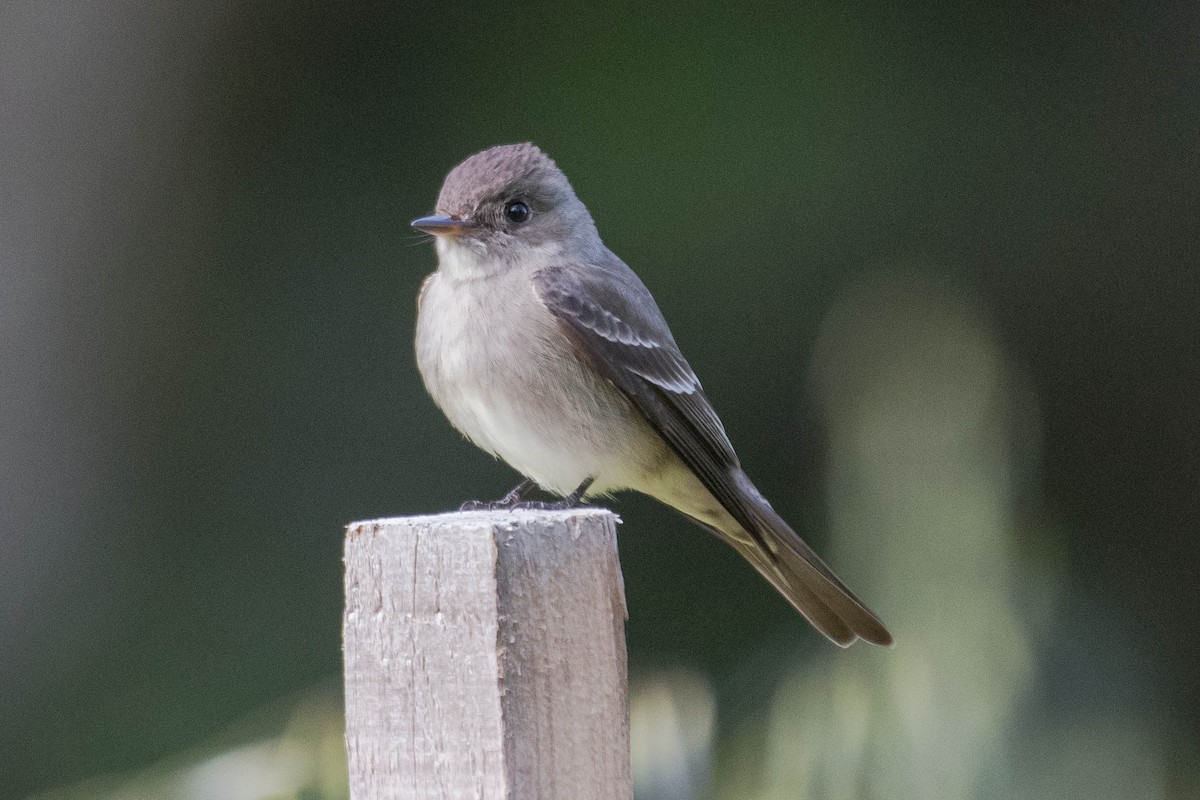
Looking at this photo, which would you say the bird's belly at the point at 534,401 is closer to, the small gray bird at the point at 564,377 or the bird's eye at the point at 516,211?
the small gray bird at the point at 564,377

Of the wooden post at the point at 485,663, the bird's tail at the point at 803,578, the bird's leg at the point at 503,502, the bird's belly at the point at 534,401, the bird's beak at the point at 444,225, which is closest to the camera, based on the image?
the wooden post at the point at 485,663

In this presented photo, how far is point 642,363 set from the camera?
358 centimetres

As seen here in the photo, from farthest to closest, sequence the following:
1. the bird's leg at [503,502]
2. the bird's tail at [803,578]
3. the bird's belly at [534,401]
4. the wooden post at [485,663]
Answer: the bird's belly at [534,401] → the bird's tail at [803,578] → the bird's leg at [503,502] → the wooden post at [485,663]

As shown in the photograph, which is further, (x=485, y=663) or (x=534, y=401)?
(x=534, y=401)

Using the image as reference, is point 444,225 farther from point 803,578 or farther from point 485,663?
point 485,663

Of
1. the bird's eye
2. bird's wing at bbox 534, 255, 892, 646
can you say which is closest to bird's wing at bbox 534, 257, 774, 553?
bird's wing at bbox 534, 255, 892, 646

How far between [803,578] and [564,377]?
73cm

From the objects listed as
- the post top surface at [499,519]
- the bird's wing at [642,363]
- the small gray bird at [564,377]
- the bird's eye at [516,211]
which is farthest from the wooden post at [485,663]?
the bird's eye at [516,211]

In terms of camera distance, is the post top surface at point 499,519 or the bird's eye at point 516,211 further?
the bird's eye at point 516,211

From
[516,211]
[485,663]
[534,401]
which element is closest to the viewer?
[485,663]

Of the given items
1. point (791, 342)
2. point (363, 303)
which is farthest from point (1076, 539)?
point (363, 303)

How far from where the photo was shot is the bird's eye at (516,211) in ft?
12.1

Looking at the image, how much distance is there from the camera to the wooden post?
163cm

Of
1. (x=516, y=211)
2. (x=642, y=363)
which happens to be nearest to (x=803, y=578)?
(x=642, y=363)
